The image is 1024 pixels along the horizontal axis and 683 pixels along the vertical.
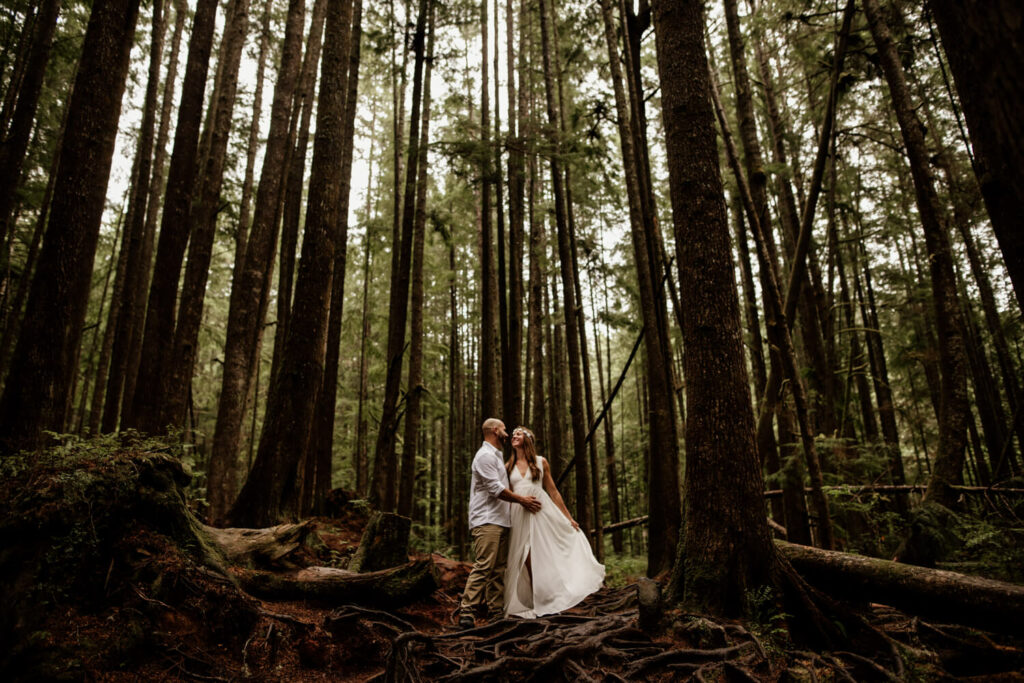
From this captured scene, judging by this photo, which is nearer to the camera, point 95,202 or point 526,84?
point 95,202

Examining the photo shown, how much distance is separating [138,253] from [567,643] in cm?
1111

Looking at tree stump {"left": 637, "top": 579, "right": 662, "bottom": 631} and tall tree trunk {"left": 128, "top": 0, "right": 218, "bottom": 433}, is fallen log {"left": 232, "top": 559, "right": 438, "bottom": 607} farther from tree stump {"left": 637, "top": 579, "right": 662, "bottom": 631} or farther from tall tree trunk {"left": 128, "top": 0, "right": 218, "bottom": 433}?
tall tree trunk {"left": 128, "top": 0, "right": 218, "bottom": 433}


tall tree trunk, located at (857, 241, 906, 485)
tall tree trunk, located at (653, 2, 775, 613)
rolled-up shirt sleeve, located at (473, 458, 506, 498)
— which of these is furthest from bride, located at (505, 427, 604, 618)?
tall tree trunk, located at (857, 241, 906, 485)

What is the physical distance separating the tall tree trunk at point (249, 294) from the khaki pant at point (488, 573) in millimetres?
5850

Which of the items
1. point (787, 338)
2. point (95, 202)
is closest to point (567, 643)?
point (787, 338)

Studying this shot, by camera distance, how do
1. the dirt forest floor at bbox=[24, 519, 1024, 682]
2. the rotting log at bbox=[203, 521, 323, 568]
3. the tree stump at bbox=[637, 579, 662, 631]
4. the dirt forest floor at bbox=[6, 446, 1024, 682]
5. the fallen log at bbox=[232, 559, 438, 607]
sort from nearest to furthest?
the dirt forest floor at bbox=[6, 446, 1024, 682] → the dirt forest floor at bbox=[24, 519, 1024, 682] → the tree stump at bbox=[637, 579, 662, 631] → the fallen log at bbox=[232, 559, 438, 607] → the rotting log at bbox=[203, 521, 323, 568]

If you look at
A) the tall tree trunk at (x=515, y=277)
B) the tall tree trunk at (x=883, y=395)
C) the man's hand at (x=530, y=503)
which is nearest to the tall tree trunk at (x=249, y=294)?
the tall tree trunk at (x=515, y=277)

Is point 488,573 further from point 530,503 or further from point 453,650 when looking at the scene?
point 453,650

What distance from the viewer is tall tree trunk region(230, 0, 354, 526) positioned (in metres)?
5.84

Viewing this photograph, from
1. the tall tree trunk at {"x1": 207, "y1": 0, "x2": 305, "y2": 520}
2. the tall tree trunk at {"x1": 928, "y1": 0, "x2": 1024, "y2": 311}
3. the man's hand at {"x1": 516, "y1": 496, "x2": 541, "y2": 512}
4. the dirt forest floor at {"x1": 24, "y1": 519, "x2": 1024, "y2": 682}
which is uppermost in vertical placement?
the tall tree trunk at {"x1": 207, "y1": 0, "x2": 305, "y2": 520}

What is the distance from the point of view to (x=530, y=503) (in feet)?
17.7

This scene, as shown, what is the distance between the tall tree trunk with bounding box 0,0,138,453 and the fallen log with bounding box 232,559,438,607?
83.7 inches

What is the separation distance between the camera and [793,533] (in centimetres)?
592

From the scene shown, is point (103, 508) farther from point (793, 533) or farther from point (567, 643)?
point (793, 533)
